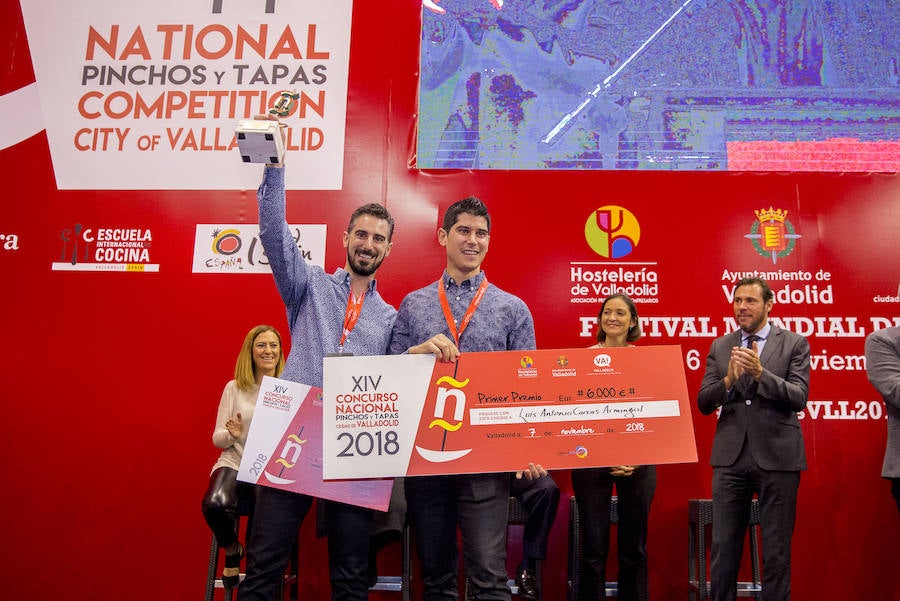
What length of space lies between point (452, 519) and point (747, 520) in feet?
6.27

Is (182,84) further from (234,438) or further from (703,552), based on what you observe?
(703,552)

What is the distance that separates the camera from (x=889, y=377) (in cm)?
347

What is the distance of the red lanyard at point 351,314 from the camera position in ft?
8.18

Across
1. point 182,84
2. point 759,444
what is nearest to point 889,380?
point 759,444

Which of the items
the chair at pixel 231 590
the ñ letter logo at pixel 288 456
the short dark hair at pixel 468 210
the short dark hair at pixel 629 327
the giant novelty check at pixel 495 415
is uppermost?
the short dark hair at pixel 468 210

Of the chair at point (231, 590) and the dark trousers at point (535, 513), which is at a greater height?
the dark trousers at point (535, 513)

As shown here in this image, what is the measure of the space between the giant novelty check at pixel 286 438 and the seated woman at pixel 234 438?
0.89 meters

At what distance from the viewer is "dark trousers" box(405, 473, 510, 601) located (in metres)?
2.08

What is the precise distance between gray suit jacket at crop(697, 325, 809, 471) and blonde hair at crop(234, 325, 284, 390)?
232cm

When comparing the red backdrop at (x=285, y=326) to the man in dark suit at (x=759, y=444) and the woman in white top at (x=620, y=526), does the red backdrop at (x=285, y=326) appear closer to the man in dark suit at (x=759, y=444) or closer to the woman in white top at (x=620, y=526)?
the woman in white top at (x=620, y=526)

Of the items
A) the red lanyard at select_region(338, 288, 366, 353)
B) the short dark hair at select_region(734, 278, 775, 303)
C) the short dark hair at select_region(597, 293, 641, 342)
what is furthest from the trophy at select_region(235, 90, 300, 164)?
the short dark hair at select_region(734, 278, 775, 303)

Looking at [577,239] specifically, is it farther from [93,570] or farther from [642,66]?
[93,570]

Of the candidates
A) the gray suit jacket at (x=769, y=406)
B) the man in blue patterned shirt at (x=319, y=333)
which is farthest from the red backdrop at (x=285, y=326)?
the man in blue patterned shirt at (x=319, y=333)

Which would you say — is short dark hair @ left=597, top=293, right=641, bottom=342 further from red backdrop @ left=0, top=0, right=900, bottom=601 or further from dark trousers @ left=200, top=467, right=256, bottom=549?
dark trousers @ left=200, top=467, right=256, bottom=549
